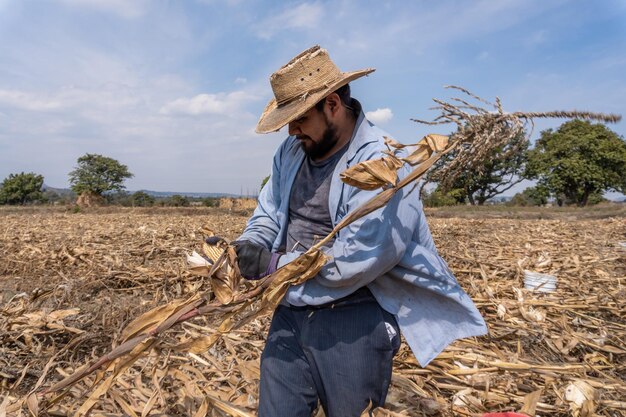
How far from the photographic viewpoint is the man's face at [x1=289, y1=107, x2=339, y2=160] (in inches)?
65.4

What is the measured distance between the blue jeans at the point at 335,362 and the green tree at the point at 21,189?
5546 cm

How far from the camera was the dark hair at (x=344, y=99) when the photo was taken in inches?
65.3

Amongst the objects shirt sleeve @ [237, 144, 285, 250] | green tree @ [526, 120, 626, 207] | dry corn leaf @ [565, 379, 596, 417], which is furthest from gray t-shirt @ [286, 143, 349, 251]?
green tree @ [526, 120, 626, 207]

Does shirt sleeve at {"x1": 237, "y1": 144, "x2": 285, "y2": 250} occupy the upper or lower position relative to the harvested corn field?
upper

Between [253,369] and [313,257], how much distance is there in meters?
1.33

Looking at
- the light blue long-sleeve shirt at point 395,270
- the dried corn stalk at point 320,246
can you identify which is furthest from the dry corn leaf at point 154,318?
the light blue long-sleeve shirt at point 395,270

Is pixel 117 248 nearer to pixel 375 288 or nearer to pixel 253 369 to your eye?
pixel 253 369

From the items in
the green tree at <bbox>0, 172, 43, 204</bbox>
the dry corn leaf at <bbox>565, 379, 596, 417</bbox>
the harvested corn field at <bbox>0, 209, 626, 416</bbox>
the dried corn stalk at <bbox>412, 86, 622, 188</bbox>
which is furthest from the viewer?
the green tree at <bbox>0, 172, 43, 204</bbox>

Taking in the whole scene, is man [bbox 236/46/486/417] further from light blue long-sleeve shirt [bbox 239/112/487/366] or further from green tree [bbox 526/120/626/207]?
green tree [bbox 526/120/626/207]

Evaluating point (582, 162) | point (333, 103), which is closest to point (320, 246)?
point (333, 103)

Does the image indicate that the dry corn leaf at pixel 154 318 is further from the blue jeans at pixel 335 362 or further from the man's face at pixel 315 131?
the man's face at pixel 315 131

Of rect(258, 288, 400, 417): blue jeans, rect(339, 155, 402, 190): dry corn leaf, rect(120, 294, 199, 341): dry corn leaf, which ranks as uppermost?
rect(339, 155, 402, 190): dry corn leaf

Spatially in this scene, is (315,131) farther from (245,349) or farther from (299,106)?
(245,349)

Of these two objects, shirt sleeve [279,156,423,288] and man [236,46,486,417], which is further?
man [236,46,486,417]
